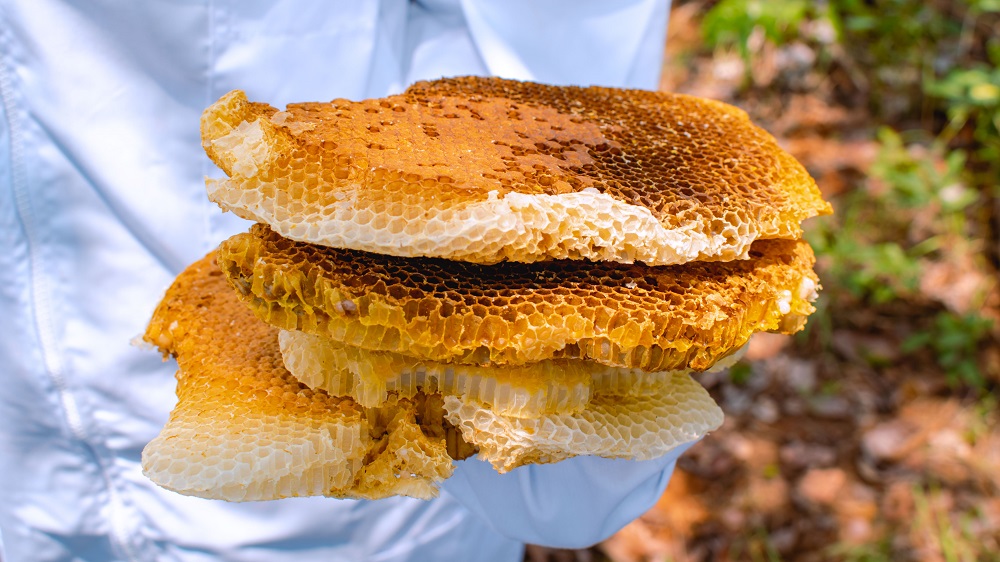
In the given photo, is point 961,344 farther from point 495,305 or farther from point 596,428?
point 495,305

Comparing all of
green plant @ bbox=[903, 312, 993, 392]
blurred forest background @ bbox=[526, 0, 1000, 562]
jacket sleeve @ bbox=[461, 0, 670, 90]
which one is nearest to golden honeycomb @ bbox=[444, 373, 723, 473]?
jacket sleeve @ bbox=[461, 0, 670, 90]

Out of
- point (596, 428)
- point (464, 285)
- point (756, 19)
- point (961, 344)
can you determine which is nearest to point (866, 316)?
point (961, 344)

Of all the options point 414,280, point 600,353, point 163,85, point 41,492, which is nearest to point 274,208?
point 414,280

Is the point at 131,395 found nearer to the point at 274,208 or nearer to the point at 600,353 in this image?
the point at 274,208

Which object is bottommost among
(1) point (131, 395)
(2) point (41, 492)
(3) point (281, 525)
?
(3) point (281, 525)

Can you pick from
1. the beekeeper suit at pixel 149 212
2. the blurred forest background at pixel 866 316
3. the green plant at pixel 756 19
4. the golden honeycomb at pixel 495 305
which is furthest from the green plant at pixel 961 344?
the golden honeycomb at pixel 495 305
